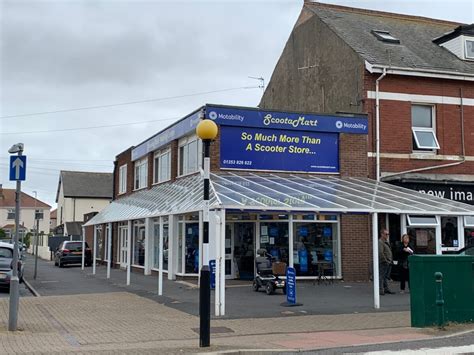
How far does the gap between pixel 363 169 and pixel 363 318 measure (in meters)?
9.06

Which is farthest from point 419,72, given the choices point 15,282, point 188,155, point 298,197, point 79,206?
point 79,206

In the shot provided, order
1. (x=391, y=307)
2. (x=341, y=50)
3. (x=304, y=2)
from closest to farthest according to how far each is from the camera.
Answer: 1. (x=391, y=307)
2. (x=341, y=50)
3. (x=304, y=2)

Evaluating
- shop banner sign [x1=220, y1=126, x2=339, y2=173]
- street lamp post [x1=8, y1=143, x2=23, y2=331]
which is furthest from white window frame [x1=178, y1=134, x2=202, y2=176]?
street lamp post [x1=8, y1=143, x2=23, y2=331]

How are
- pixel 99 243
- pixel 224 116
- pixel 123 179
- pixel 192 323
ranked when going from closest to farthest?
pixel 192 323 < pixel 224 116 < pixel 123 179 < pixel 99 243

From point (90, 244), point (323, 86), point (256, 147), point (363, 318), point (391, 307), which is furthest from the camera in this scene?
point (90, 244)

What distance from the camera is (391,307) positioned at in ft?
45.7

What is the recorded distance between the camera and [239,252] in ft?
65.5

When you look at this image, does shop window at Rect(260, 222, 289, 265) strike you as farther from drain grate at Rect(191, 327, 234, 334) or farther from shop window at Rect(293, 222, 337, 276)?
drain grate at Rect(191, 327, 234, 334)

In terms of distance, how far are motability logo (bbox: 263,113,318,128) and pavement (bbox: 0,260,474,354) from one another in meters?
5.85

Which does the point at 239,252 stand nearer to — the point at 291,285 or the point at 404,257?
the point at 404,257

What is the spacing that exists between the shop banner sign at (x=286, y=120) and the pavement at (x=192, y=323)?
567cm

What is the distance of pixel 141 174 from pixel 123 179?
4072 mm

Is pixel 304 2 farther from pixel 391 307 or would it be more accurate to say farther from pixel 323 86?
pixel 391 307

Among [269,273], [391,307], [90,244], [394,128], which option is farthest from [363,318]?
[90,244]
